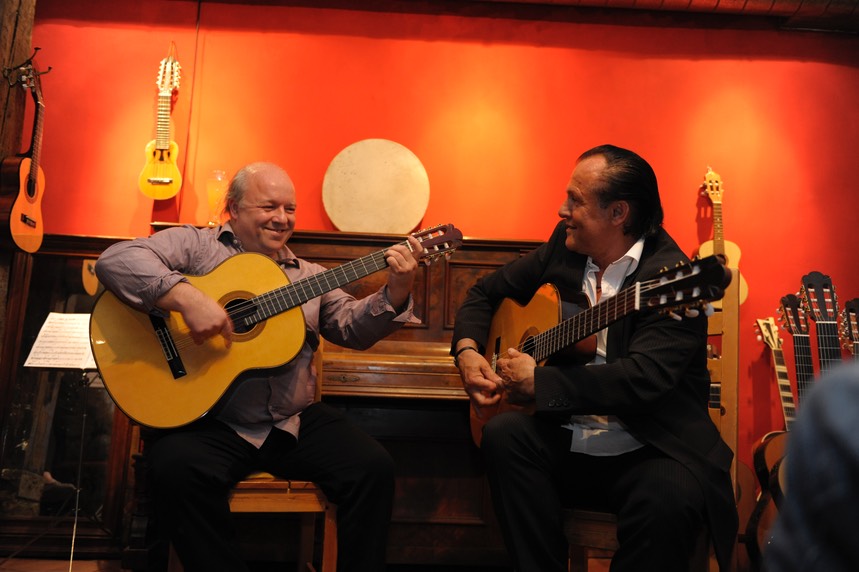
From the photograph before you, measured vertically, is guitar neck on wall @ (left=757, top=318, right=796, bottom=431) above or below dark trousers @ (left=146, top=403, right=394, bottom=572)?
above

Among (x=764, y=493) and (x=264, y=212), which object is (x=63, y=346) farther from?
(x=764, y=493)

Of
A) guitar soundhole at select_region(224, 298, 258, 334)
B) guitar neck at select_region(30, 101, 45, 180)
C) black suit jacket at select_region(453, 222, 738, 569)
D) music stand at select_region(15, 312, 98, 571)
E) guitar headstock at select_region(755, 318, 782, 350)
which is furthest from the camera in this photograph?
guitar headstock at select_region(755, 318, 782, 350)

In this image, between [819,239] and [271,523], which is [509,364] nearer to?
[271,523]

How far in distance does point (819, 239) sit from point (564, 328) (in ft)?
11.6

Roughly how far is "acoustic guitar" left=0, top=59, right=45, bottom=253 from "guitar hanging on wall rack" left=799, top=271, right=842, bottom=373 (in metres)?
4.14

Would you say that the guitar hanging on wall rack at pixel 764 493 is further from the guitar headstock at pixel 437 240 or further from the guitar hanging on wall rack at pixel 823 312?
the guitar headstock at pixel 437 240

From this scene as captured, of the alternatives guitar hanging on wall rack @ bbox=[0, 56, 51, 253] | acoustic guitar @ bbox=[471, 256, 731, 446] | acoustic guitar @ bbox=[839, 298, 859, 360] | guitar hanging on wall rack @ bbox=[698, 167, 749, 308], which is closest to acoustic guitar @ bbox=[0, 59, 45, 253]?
guitar hanging on wall rack @ bbox=[0, 56, 51, 253]

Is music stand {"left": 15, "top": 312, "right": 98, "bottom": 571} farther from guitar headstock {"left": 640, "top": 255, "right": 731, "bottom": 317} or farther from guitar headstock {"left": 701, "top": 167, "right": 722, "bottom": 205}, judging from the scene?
guitar headstock {"left": 701, "top": 167, "right": 722, "bottom": 205}

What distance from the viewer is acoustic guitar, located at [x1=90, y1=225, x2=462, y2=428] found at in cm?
261

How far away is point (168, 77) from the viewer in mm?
4820

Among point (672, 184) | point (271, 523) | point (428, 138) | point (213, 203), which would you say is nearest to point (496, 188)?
point (428, 138)

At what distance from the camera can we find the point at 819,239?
5.14 meters

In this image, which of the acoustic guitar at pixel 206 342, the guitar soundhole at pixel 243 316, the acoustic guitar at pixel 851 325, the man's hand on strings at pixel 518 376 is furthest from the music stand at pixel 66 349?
the acoustic guitar at pixel 851 325

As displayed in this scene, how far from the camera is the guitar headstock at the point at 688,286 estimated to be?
6.36ft
